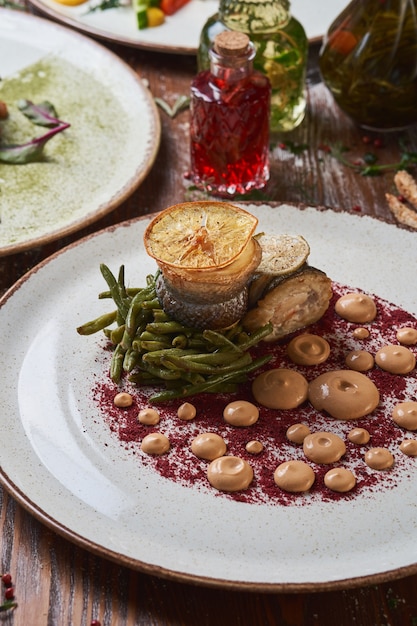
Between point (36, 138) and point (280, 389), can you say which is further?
point (36, 138)

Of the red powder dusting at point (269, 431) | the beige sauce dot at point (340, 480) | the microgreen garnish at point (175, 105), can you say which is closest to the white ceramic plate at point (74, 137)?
the microgreen garnish at point (175, 105)

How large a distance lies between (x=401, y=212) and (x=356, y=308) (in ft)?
2.64

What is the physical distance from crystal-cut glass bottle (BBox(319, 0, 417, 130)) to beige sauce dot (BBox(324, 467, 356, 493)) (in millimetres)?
2122

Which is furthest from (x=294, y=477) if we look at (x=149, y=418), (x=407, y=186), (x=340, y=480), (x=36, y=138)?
(x=36, y=138)

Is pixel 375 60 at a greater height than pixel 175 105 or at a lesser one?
greater

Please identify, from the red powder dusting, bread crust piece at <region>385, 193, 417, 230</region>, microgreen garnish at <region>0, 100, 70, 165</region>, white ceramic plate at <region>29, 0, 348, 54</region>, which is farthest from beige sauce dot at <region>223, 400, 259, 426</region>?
white ceramic plate at <region>29, 0, 348, 54</region>

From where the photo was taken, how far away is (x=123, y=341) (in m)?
2.85

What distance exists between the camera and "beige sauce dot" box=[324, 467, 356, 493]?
2480 millimetres

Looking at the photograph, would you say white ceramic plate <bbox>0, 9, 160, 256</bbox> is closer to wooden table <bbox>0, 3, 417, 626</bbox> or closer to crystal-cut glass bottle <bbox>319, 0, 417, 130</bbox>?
crystal-cut glass bottle <bbox>319, 0, 417, 130</bbox>

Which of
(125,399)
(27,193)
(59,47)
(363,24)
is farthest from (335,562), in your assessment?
(59,47)

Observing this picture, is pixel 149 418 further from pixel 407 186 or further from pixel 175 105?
pixel 175 105

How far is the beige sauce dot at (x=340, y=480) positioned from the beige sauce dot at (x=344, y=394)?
9.4 inches

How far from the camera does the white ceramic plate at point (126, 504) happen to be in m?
2.26

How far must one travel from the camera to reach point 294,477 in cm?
249
